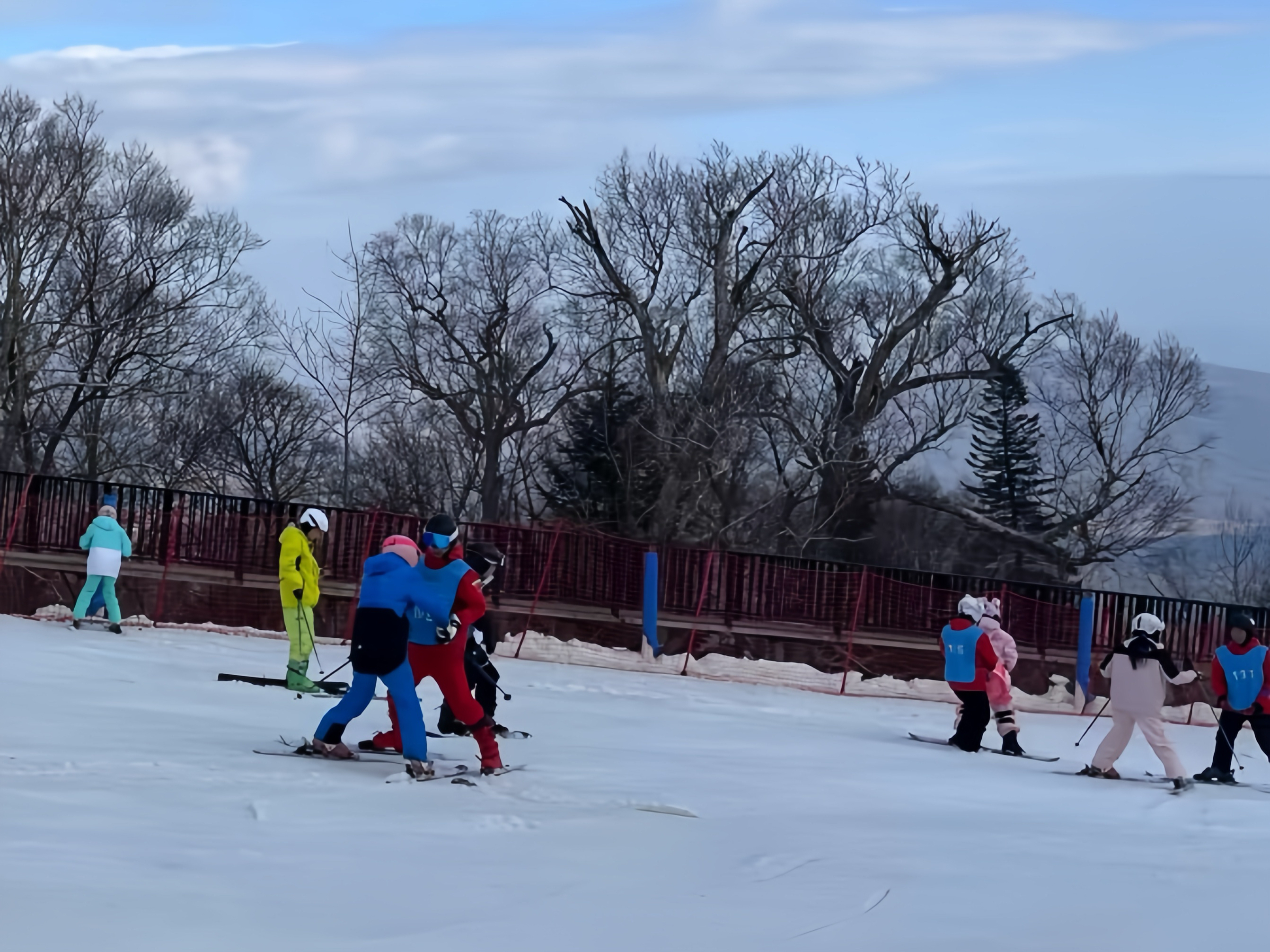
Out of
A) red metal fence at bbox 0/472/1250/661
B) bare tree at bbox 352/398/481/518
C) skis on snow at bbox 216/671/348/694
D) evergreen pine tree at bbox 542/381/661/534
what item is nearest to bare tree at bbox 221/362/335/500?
bare tree at bbox 352/398/481/518

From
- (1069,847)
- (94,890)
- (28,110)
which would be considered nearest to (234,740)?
(94,890)

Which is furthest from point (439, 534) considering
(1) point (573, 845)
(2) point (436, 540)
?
(1) point (573, 845)

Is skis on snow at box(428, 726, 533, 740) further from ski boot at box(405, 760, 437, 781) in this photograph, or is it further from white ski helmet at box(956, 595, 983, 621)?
white ski helmet at box(956, 595, 983, 621)

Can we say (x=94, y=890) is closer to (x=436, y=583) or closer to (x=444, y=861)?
(x=444, y=861)

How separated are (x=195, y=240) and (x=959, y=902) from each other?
3682 centimetres

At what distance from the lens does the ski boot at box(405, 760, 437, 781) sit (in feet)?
28.6

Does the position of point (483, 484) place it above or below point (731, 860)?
above

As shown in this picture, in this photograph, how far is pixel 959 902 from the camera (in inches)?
242

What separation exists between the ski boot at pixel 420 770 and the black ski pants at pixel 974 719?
6553mm

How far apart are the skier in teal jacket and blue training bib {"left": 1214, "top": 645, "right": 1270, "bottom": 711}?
1180 cm

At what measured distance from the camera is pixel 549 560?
72.2 feet

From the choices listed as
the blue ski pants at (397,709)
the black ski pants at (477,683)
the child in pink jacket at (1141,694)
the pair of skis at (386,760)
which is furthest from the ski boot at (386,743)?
the child in pink jacket at (1141,694)

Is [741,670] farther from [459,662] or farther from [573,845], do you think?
[573,845]

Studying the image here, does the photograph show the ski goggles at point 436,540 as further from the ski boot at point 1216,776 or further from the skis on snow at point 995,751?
the ski boot at point 1216,776
